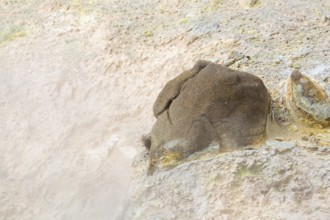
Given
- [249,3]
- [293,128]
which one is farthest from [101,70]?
[293,128]

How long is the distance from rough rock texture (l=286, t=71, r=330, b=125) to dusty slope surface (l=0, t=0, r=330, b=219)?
7cm

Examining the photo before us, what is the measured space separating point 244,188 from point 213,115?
0.30 meters

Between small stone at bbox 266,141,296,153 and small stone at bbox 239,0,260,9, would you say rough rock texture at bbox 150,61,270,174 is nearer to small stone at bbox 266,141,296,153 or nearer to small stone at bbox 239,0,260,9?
small stone at bbox 266,141,296,153

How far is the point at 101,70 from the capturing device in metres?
2.39

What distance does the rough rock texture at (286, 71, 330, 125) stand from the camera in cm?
181

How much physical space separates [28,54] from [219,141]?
121 cm

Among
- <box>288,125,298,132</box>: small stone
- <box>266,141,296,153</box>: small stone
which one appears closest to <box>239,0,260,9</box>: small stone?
<box>288,125,298,132</box>: small stone

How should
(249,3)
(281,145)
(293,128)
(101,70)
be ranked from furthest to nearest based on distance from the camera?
1. (249,3)
2. (101,70)
3. (293,128)
4. (281,145)

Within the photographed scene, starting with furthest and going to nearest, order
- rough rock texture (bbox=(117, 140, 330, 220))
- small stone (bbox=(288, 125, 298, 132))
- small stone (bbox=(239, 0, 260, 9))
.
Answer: small stone (bbox=(239, 0, 260, 9)) → small stone (bbox=(288, 125, 298, 132)) → rough rock texture (bbox=(117, 140, 330, 220))

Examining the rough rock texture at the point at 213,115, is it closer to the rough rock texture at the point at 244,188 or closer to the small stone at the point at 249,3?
the rough rock texture at the point at 244,188

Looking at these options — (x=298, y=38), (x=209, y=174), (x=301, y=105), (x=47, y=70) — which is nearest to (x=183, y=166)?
(x=209, y=174)

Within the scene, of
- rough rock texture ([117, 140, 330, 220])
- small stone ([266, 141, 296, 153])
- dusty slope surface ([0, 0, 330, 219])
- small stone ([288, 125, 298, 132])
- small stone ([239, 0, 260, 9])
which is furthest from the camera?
small stone ([239, 0, 260, 9])

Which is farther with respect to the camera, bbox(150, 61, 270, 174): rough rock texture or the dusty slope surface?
the dusty slope surface

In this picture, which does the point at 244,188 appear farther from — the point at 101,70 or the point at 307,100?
the point at 101,70
